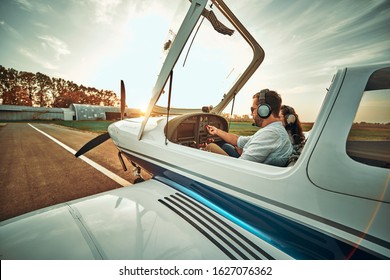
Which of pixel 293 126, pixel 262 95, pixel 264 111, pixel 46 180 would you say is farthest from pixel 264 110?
pixel 46 180

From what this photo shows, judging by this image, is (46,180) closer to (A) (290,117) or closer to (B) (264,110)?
(B) (264,110)

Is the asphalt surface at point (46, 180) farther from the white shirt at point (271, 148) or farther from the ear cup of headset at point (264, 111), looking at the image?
the ear cup of headset at point (264, 111)

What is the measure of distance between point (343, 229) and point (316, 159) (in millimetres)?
319

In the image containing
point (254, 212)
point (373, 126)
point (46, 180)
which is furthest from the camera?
point (46, 180)

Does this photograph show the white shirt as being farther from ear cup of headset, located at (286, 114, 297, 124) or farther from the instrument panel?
ear cup of headset, located at (286, 114, 297, 124)

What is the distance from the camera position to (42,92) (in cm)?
5453

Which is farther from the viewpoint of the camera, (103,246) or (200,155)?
(200,155)

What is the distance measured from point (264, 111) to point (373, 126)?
2.47 ft

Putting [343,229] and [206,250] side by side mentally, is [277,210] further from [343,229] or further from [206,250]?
[206,250]

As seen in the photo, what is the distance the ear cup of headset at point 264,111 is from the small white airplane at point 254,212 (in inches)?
24.7
